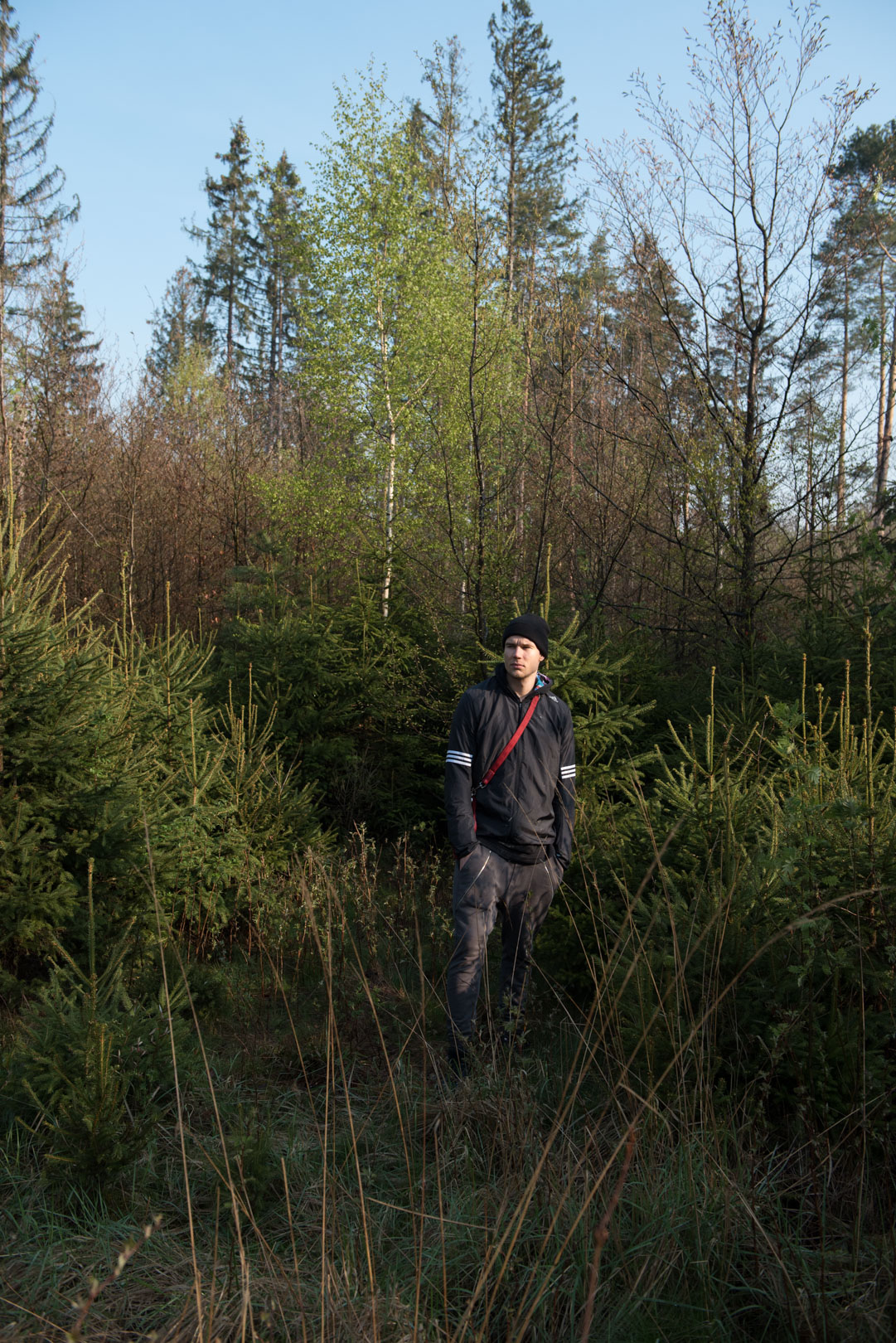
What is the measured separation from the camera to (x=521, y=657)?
4242mm

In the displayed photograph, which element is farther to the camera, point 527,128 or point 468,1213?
point 527,128

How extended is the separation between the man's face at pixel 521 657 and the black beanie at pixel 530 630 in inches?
0.9

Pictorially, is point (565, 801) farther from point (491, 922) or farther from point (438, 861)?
point (438, 861)

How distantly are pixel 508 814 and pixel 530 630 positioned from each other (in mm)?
953

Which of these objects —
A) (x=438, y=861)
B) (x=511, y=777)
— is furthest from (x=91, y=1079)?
(x=438, y=861)

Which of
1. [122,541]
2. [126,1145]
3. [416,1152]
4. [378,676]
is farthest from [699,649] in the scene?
[122,541]

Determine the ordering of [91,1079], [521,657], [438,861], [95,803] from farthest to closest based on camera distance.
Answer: [438,861], [95,803], [521,657], [91,1079]

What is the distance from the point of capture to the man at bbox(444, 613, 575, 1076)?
3.94 metres

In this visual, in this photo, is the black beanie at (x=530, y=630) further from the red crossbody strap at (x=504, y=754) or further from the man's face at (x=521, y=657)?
the red crossbody strap at (x=504, y=754)

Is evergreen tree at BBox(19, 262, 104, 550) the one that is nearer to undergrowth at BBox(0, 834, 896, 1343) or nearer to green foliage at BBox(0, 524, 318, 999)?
green foliage at BBox(0, 524, 318, 999)

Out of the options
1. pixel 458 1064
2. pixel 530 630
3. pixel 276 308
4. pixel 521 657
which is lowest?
pixel 458 1064

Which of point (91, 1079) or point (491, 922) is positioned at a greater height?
point (491, 922)

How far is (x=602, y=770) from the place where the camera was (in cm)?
602

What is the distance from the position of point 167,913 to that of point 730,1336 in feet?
13.1
